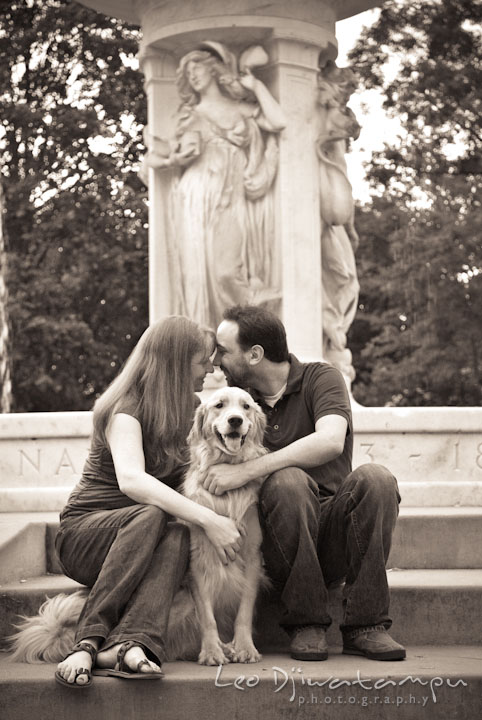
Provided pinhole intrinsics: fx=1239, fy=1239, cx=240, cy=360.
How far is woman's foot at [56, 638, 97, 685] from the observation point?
3.83 m

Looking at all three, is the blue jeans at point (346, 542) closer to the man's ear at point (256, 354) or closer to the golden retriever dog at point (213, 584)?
the golden retriever dog at point (213, 584)

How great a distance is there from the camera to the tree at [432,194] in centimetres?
1758

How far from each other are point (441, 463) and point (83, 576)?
299 centimetres

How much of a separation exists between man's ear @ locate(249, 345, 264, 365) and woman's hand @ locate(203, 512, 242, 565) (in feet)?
2.28

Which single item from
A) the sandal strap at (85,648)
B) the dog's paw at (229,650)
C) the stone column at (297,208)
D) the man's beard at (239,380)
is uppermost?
the stone column at (297,208)

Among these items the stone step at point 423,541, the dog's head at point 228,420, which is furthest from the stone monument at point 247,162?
the dog's head at point 228,420

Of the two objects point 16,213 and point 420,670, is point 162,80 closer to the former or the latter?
point 420,670

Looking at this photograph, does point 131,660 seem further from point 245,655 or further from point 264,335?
point 264,335

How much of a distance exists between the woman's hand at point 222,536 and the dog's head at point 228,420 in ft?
0.86

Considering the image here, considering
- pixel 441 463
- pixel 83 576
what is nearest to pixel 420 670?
pixel 83 576

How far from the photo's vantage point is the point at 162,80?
7.92m

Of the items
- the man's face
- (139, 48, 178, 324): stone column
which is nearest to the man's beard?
the man's face

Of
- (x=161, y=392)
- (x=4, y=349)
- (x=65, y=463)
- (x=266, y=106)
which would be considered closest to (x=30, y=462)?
(x=65, y=463)

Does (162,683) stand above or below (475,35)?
below
